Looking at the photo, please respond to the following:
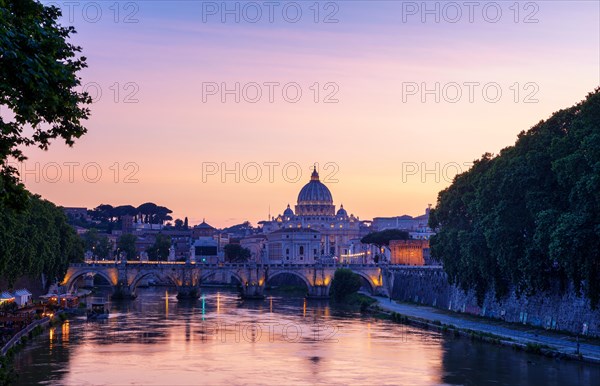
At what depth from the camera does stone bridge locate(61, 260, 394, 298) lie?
454 feet

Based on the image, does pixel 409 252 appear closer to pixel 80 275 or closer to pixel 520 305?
pixel 80 275

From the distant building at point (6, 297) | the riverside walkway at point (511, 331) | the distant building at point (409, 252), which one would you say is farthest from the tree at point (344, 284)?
the distant building at point (6, 297)

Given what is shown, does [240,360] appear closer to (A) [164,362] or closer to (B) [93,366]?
(A) [164,362]

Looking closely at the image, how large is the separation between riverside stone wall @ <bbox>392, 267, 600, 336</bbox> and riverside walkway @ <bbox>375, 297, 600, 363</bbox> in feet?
3.06

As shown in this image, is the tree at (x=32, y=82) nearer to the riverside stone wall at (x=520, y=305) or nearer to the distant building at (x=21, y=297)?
the riverside stone wall at (x=520, y=305)

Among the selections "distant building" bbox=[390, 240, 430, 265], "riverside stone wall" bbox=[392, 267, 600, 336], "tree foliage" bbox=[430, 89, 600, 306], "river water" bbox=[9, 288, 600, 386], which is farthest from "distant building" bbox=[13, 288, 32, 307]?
"distant building" bbox=[390, 240, 430, 265]

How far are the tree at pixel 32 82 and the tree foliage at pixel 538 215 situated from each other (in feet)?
114

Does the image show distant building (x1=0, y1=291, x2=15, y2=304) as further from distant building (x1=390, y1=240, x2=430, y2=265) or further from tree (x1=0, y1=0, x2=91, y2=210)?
distant building (x1=390, y1=240, x2=430, y2=265)

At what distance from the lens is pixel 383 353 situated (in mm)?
62156

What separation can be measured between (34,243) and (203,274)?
2615 inches

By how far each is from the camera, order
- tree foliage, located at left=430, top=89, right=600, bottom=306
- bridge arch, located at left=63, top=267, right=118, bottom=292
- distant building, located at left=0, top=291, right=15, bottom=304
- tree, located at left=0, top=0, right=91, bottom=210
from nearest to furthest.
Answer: tree, located at left=0, top=0, right=91, bottom=210 < tree foliage, located at left=430, top=89, right=600, bottom=306 < distant building, located at left=0, top=291, right=15, bottom=304 < bridge arch, located at left=63, top=267, right=118, bottom=292

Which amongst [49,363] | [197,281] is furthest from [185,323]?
[197,281]

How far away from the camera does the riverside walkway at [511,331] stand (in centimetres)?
5522

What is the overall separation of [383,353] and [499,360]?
8.59m
